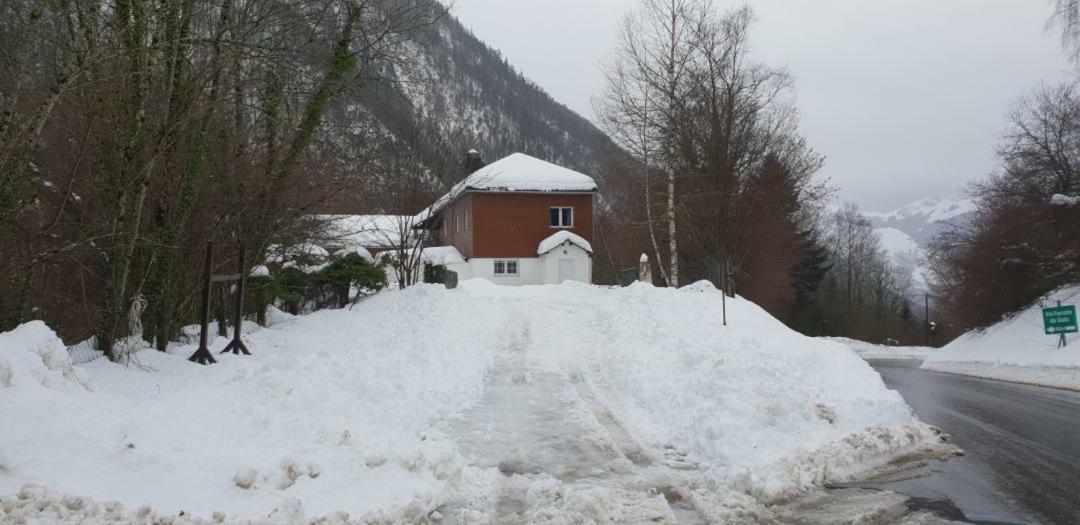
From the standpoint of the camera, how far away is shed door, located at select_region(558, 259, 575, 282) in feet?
117

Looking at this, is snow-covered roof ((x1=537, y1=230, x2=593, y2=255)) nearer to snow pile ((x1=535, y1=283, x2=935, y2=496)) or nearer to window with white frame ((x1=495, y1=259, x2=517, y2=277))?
window with white frame ((x1=495, y1=259, x2=517, y2=277))

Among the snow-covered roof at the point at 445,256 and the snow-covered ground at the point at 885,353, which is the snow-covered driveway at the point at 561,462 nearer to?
the snow-covered roof at the point at 445,256

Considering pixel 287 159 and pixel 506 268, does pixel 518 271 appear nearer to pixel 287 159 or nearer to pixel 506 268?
pixel 506 268

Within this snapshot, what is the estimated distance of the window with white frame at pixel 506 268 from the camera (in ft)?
119

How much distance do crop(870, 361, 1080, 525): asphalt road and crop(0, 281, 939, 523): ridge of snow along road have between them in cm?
69

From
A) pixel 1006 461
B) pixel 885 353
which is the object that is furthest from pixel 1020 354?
pixel 1006 461

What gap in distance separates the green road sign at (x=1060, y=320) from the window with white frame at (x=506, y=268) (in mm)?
23202

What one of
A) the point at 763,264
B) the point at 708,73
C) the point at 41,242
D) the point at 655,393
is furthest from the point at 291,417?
the point at 763,264

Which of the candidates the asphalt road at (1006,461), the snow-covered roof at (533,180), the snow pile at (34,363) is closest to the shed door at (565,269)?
the snow-covered roof at (533,180)

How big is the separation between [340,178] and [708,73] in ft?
56.0

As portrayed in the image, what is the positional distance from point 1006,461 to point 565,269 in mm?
28748

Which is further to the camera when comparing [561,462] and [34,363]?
[561,462]

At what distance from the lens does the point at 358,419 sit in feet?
23.8

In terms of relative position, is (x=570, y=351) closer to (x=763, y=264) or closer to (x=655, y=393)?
(x=655, y=393)
